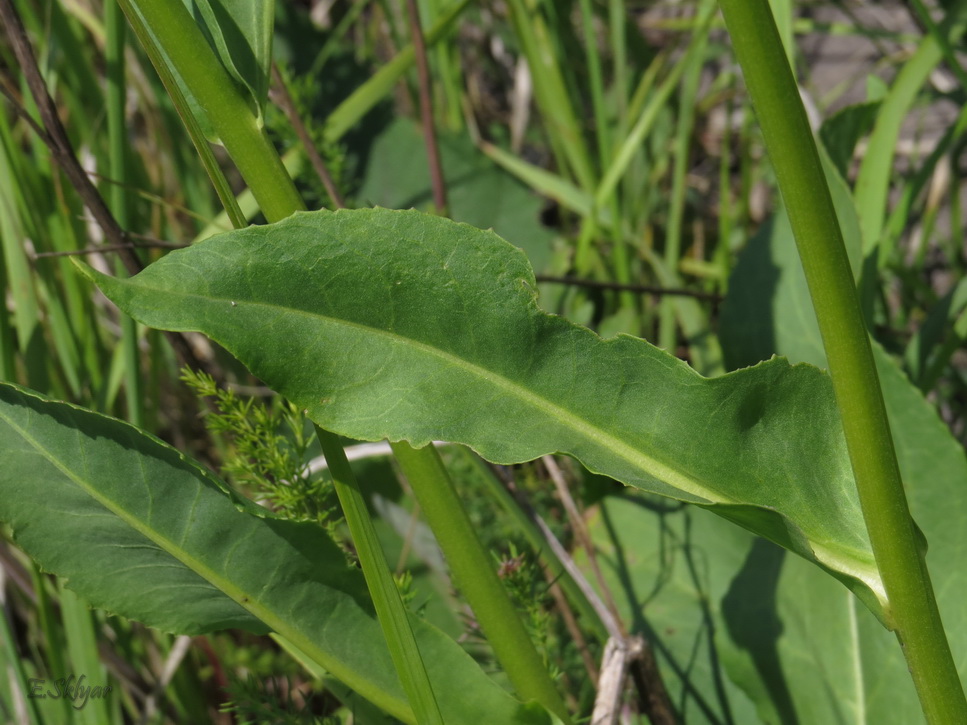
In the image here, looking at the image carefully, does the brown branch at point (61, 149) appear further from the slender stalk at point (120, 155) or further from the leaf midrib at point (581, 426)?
the leaf midrib at point (581, 426)

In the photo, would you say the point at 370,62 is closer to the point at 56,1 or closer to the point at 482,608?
the point at 56,1

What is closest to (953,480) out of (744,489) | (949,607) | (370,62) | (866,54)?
(949,607)

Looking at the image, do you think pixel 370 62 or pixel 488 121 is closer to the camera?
pixel 370 62

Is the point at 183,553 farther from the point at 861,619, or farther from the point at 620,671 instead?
the point at 861,619

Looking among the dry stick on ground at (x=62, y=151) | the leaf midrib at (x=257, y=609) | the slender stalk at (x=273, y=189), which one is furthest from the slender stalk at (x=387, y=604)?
the dry stick on ground at (x=62, y=151)

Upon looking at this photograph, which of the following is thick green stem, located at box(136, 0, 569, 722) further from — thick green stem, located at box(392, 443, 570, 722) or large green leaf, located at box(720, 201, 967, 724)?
large green leaf, located at box(720, 201, 967, 724)

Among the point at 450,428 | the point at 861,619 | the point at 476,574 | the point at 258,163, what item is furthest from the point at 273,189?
the point at 861,619
